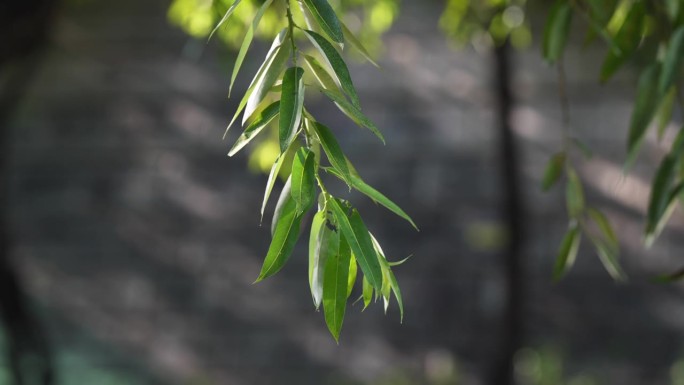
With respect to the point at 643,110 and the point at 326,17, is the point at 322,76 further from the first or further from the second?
the point at 643,110

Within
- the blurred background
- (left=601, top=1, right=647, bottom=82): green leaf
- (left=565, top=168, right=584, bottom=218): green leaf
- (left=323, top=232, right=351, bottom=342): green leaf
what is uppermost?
(left=323, top=232, right=351, bottom=342): green leaf

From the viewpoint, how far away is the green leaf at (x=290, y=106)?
0.85m

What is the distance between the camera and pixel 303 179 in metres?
0.87

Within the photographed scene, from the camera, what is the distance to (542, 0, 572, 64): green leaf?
1.50m

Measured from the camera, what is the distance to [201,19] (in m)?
2.09

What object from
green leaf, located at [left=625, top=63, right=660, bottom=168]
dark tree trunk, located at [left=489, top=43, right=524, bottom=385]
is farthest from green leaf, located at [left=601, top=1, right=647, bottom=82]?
dark tree trunk, located at [left=489, top=43, right=524, bottom=385]

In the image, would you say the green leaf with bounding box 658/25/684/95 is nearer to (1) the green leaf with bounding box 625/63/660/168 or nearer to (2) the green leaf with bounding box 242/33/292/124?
(1) the green leaf with bounding box 625/63/660/168

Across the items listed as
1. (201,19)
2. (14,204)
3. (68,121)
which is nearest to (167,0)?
(68,121)

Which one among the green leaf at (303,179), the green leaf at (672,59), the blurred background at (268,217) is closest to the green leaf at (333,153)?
the green leaf at (303,179)

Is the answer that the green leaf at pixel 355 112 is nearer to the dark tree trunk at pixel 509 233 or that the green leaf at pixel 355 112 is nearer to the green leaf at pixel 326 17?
the green leaf at pixel 326 17

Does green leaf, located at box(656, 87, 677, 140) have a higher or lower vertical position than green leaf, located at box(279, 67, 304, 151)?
lower

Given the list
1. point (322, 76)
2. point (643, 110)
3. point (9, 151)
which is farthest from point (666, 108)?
point (9, 151)

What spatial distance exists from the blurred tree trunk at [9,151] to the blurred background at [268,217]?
0.05 ft

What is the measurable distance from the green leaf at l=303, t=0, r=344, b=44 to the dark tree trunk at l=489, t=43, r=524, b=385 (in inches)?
81.6
